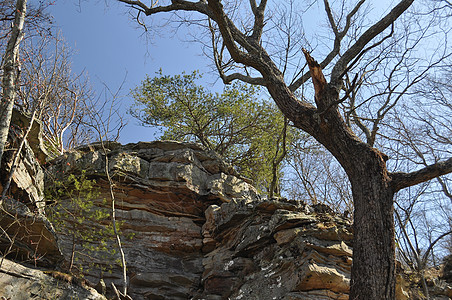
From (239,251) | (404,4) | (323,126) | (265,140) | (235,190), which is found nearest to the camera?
(323,126)

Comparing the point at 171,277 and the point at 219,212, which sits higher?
the point at 219,212

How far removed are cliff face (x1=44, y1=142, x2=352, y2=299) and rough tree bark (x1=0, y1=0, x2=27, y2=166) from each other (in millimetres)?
3111

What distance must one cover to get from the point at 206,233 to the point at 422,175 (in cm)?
483

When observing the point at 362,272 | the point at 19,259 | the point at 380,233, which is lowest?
the point at 19,259

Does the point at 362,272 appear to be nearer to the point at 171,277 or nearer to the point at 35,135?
the point at 171,277

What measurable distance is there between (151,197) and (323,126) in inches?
183

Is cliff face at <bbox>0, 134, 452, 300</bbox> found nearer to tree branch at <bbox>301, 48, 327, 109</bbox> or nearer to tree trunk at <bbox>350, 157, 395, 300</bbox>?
tree trunk at <bbox>350, 157, 395, 300</bbox>

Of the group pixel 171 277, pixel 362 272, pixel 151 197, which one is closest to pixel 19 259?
pixel 171 277

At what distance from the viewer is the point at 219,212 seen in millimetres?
8344

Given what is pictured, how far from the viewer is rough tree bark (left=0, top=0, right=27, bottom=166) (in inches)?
171

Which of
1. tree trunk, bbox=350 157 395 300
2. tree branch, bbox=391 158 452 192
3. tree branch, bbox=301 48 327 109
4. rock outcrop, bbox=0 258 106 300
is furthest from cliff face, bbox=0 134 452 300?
tree branch, bbox=301 48 327 109

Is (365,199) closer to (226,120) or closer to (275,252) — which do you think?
A: (275,252)

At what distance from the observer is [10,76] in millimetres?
4492

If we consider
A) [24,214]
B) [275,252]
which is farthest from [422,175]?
[24,214]
